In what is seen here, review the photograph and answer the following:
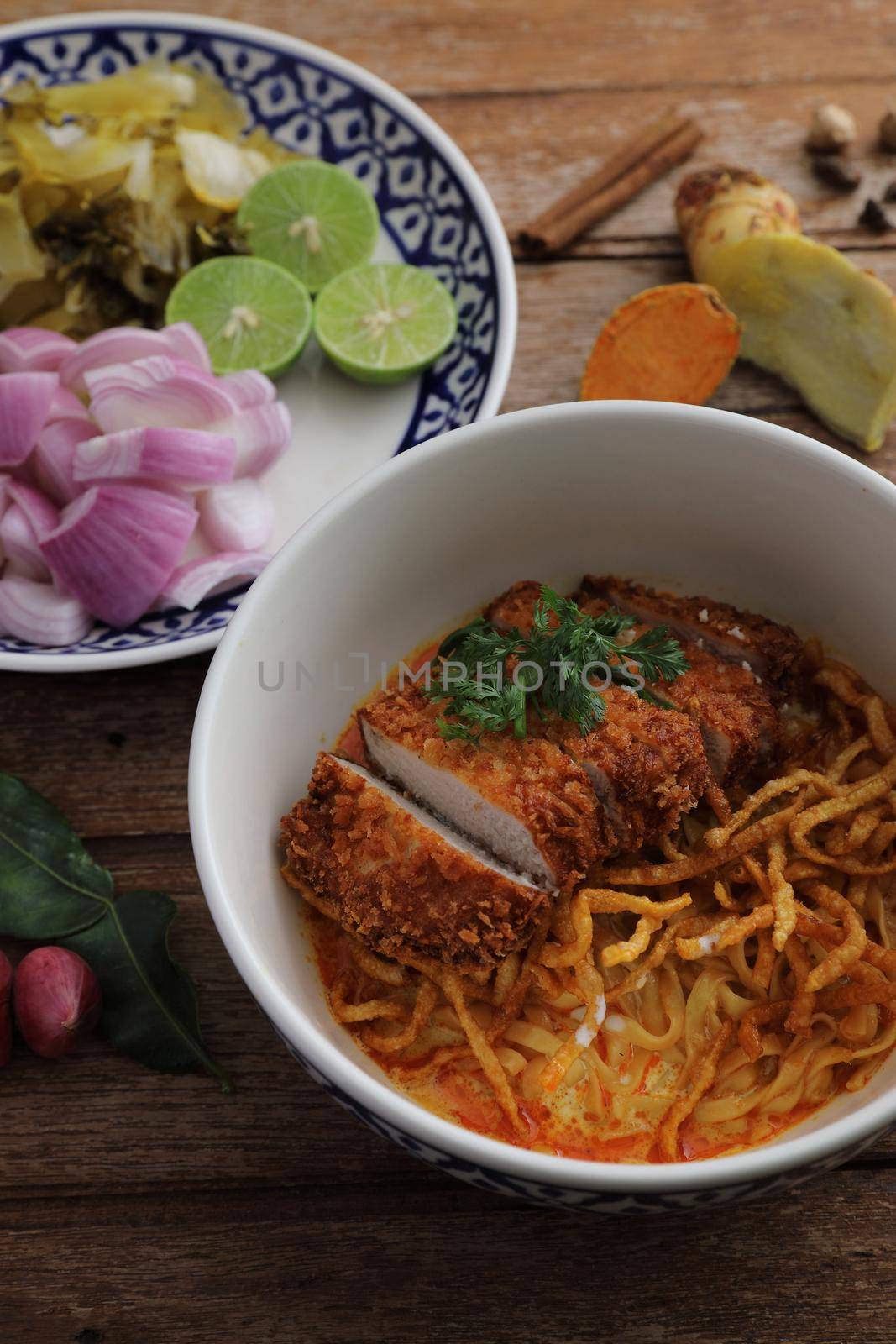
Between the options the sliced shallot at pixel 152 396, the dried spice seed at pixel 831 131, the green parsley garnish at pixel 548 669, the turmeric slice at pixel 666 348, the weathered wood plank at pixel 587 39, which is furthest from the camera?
the weathered wood plank at pixel 587 39

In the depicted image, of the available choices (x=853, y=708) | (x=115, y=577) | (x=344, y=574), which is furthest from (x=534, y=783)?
(x=115, y=577)

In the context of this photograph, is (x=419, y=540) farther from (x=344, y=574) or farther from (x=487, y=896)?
(x=487, y=896)

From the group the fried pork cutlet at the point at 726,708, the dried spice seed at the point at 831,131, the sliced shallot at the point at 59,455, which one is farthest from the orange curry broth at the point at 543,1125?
the dried spice seed at the point at 831,131

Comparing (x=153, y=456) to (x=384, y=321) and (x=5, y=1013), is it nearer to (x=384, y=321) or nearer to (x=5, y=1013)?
(x=384, y=321)

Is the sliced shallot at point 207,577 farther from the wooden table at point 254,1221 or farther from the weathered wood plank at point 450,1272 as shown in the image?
the weathered wood plank at point 450,1272

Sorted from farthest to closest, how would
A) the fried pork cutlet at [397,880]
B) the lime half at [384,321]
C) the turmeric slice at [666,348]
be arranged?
the lime half at [384,321] → the turmeric slice at [666,348] → the fried pork cutlet at [397,880]

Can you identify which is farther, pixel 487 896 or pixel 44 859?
pixel 44 859

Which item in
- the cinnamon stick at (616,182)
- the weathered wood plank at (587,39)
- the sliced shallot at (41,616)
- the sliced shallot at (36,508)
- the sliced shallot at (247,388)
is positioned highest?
the weathered wood plank at (587,39)
